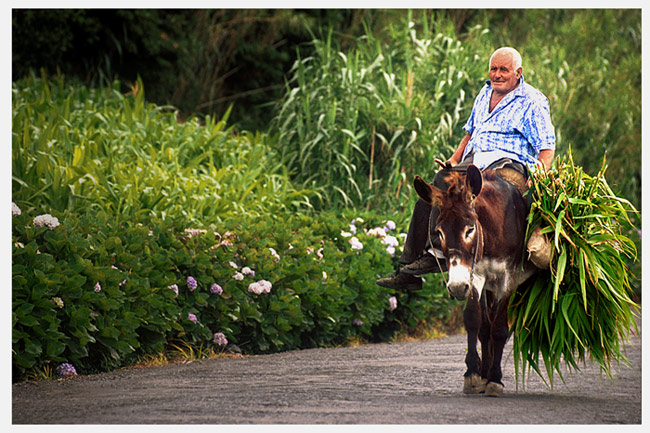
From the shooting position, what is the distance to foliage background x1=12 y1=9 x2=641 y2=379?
5934 millimetres

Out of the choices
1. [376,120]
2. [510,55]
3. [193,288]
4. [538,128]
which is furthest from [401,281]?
[376,120]

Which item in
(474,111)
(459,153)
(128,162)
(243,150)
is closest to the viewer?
(474,111)

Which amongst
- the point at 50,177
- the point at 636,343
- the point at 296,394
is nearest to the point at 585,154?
the point at 636,343

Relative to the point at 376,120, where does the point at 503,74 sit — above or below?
below

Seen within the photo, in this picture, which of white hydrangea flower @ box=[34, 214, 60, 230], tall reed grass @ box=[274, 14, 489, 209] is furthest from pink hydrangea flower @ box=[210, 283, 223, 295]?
tall reed grass @ box=[274, 14, 489, 209]

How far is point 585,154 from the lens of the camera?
13586 millimetres

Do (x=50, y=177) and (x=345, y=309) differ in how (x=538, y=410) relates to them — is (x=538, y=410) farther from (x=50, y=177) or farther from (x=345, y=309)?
(x=50, y=177)

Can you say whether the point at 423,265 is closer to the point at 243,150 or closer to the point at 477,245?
the point at 477,245

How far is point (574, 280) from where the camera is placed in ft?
16.4

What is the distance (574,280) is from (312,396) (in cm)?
169

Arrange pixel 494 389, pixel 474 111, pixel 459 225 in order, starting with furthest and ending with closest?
pixel 474 111 → pixel 494 389 → pixel 459 225

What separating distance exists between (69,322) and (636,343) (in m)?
5.64

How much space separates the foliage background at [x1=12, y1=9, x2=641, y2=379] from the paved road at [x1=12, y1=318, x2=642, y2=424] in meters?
0.43

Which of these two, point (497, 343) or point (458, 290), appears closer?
point (458, 290)
